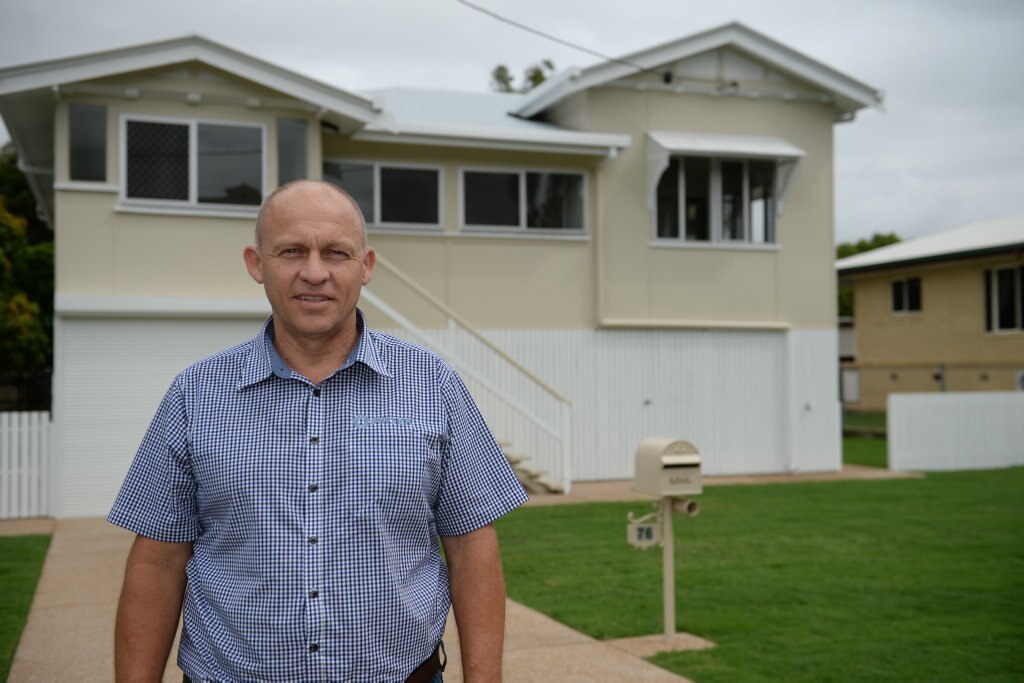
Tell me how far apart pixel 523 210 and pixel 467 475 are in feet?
52.9

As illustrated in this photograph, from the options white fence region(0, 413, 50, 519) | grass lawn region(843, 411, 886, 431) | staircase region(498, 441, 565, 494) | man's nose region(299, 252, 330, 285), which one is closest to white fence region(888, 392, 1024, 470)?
grass lawn region(843, 411, 886, 431)

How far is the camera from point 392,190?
18016mm

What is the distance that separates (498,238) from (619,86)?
3572 mm

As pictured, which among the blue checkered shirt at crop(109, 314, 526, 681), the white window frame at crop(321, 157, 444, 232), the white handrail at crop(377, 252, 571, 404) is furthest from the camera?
the white window frame at crop(321, 157, 444, 232)

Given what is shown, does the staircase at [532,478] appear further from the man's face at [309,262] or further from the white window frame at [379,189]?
the man's face at [309,262]

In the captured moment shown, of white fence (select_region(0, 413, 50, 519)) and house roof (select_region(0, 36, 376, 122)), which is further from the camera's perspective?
white fence (select_region(0, 413, 50, 519))

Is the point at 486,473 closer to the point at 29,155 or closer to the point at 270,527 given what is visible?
the point at 270,527

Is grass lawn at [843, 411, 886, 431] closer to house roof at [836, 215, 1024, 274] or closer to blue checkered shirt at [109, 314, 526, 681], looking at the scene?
house roof at [836, 215, 1024, 274]

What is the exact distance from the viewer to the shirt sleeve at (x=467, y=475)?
281cm

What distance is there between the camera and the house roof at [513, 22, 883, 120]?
1880 cm

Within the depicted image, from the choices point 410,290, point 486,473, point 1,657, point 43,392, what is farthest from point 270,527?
point 43,392

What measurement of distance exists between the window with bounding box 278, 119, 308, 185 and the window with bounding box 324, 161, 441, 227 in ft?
5.17

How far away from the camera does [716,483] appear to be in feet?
59.4

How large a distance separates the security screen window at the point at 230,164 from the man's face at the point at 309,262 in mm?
13242
